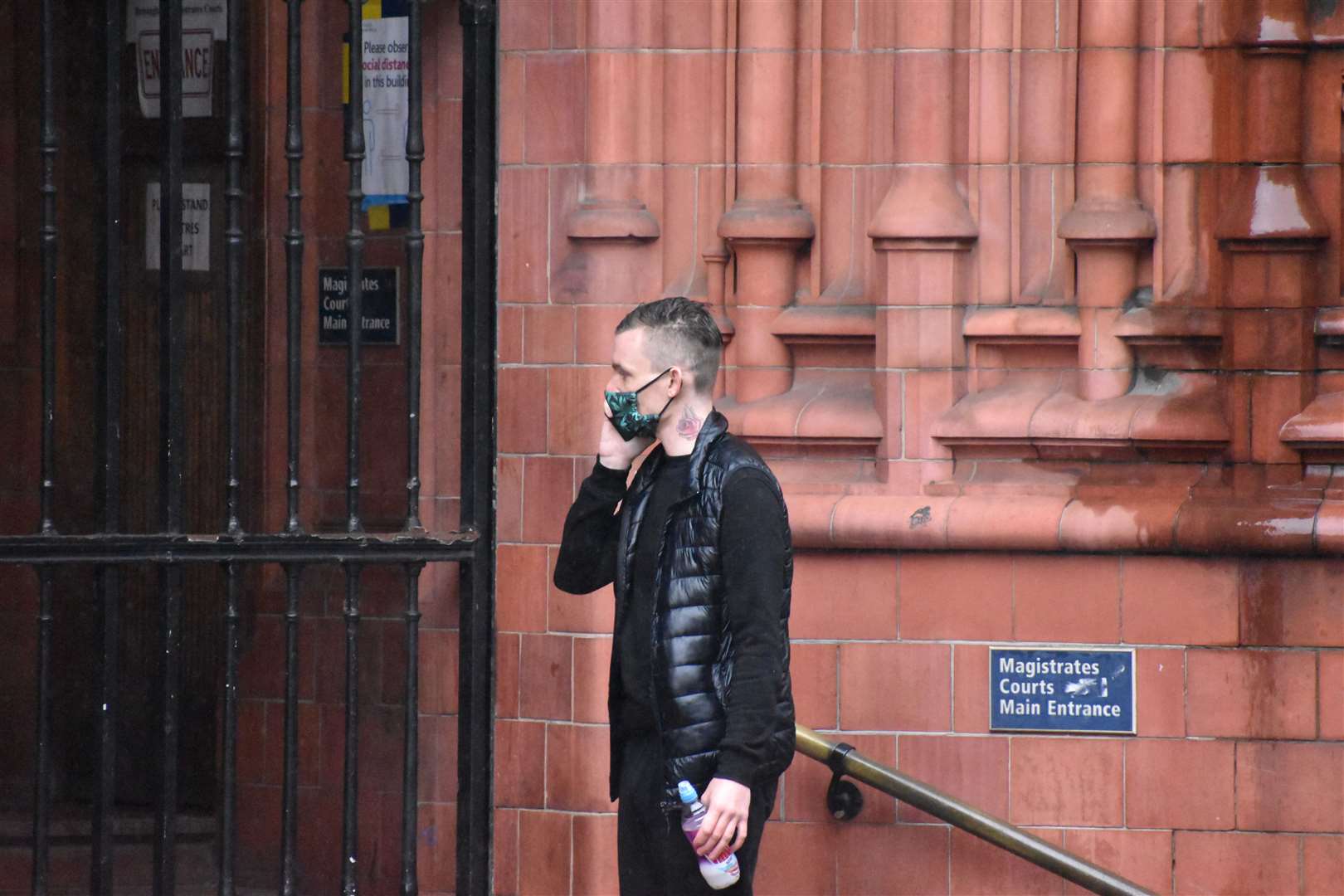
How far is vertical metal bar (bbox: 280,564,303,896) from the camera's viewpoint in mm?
5129

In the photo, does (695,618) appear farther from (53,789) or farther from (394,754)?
(53,789)

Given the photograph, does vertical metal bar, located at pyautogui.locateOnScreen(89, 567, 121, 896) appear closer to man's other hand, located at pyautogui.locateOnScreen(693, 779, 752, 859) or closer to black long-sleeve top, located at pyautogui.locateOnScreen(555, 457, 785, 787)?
black long-sleeve top, located at pyautogui.locateOnScreen(555, 457, 785, 787)

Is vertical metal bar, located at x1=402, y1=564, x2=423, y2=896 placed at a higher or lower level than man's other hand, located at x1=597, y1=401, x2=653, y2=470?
lower

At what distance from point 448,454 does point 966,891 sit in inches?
89.0

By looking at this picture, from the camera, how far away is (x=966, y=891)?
5.43 m

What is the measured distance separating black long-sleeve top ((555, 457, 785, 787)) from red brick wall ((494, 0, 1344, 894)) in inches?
60.3

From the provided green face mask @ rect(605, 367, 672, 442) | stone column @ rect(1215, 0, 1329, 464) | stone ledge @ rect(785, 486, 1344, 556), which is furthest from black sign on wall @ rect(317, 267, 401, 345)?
stone column @ rect(1215, 0, 1329, 464)

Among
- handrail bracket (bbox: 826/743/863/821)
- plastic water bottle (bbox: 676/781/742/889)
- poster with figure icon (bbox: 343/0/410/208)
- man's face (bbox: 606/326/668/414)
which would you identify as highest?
poster with figure icon (bbox: 343/0/410/208)

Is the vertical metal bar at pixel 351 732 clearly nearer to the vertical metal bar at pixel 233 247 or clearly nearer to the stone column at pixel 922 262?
the vertical metal bar at pixel 233 247

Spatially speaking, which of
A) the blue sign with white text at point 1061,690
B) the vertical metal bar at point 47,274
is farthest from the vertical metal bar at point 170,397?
the blue sign with white text at point 1061,690

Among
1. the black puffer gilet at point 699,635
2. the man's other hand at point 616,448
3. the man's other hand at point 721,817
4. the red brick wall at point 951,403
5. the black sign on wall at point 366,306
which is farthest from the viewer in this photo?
the black sign on wall at point 366,306

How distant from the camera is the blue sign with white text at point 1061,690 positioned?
536cm

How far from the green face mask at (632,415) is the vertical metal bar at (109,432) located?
182cm

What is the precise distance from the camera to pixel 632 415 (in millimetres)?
4074
